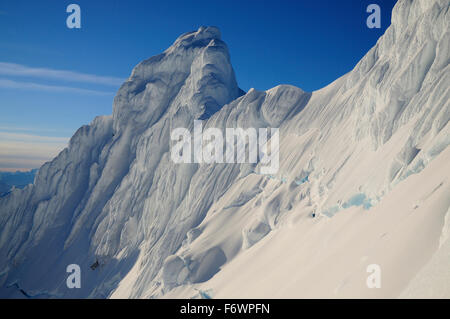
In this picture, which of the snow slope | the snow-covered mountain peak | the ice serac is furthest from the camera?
the snow-covered mountain peak

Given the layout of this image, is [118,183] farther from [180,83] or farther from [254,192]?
[254,192]

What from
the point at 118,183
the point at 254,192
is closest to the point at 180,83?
the point at 118,183

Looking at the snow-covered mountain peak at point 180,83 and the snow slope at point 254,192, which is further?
the snow-covered mountain peak at point 180,83

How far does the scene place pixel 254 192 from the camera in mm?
27766

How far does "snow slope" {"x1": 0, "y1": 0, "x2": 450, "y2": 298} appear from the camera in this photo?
11969mm

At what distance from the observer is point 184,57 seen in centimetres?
4244

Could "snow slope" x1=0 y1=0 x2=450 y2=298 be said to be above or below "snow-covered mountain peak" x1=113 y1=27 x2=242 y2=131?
below

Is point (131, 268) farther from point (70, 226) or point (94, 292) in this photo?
Answer: point (70, 226)

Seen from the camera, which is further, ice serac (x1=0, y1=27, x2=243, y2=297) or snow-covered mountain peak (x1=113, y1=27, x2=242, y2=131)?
snow-covered mountain peak (x1=113, y1=27, x2=242, y2=131)

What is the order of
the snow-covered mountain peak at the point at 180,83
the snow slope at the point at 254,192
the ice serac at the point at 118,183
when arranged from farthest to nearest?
the snow-covered mountain peak at the point at 180,83
the ice serac at the point at 118,183
the snow slope at the point at 254,192

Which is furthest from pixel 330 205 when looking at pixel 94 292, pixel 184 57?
pixel 184 57

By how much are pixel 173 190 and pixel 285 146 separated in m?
12.5

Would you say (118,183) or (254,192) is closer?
(254,192)

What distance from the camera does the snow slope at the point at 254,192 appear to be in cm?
1197
